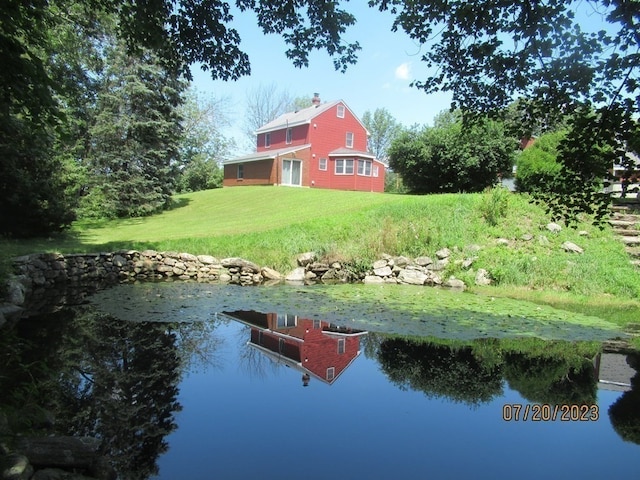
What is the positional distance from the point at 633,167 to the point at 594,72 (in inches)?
33.8

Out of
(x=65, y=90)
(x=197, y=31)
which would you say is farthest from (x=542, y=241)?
(x=65, y=90)

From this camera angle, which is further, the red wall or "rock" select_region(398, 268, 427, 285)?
the red wall

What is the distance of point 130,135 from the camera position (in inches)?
844

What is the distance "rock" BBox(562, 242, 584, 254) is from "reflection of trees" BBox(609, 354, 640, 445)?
7.83 meters

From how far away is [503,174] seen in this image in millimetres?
24172

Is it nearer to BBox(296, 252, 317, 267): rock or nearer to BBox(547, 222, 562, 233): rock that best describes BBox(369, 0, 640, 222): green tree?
BBox(296, 252, 317, 267): rock

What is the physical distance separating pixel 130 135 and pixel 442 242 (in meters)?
16.2

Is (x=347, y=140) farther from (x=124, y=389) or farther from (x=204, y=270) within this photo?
(x=124, y=389)

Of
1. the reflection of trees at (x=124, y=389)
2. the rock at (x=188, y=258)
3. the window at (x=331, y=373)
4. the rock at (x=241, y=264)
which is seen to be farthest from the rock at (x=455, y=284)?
the reflection of trees at (x=124, y=389)

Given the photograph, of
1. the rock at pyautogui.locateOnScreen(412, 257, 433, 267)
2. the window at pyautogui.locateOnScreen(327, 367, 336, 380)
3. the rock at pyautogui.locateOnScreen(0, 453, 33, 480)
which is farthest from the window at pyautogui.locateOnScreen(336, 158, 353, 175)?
the rock at pyautogui.locateOnScreen(0, 453, 33, 480)

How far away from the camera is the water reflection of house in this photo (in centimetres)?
584

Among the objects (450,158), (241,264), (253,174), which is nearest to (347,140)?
(253,174)

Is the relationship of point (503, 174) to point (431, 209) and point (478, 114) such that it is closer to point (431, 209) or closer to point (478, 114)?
point (431, 209)

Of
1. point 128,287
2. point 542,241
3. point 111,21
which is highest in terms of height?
point 111,21
